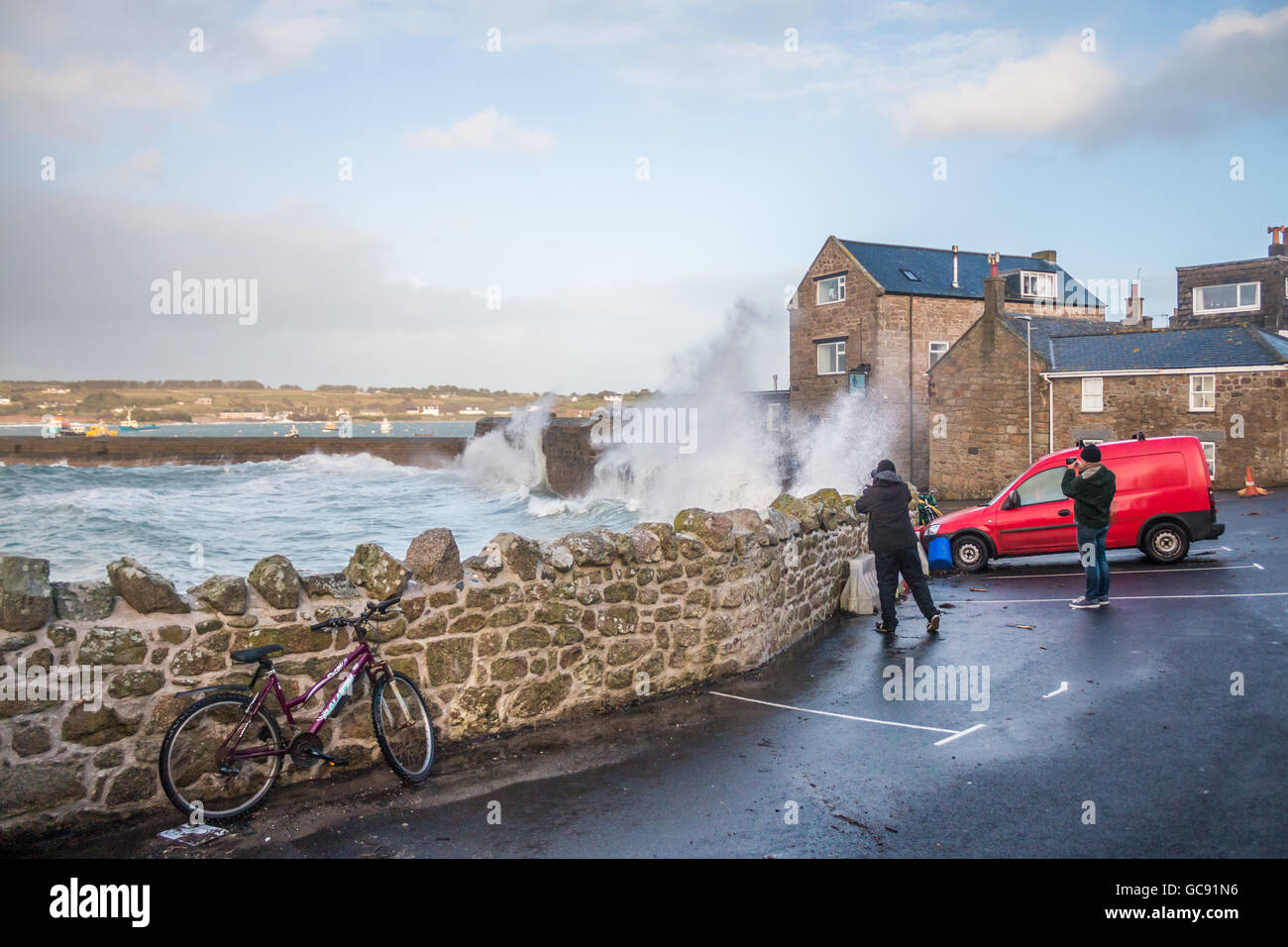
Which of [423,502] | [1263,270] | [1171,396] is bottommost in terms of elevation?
[423,502]

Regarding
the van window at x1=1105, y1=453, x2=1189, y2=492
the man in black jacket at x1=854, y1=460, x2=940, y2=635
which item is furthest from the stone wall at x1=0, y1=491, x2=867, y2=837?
the van window at x1=1105, y1=453, x2=1189, y2=492

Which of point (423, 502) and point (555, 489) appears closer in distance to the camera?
point (423, 502)

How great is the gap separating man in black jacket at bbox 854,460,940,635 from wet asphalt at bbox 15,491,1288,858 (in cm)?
104

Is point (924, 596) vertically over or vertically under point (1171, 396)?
under

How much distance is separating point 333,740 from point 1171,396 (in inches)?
1244

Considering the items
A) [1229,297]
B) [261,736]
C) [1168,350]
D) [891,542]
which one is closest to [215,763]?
[261,736]

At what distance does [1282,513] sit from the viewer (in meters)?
20.9

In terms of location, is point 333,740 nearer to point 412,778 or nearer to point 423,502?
point 412,778

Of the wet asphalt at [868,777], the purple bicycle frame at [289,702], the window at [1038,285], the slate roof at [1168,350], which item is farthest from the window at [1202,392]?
the purple bicycle frame at [289,702]

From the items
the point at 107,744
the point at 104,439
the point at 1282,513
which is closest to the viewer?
the point at 107,744

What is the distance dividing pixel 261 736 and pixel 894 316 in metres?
41.1

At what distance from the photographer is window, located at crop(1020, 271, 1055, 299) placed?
4503cm

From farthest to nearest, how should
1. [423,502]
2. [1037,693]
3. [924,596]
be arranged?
1. [423,502]
2. [924,596]
3. [1037,693]
